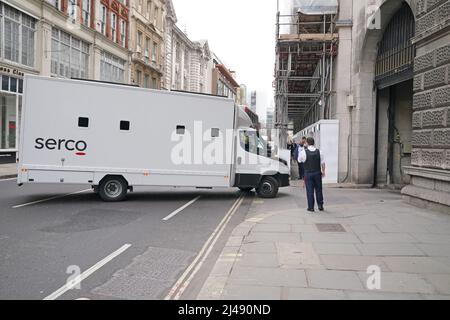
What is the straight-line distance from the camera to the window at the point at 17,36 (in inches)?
864

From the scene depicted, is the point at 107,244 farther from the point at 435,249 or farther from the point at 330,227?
the point at 435,249

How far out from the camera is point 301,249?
634 cm

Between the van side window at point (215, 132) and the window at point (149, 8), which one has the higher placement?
the window at point (149, 8)

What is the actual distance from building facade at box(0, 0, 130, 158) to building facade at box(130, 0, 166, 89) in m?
1.50

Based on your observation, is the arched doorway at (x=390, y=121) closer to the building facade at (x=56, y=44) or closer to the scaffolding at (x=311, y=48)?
the scaffolding at (x=311, y=48)

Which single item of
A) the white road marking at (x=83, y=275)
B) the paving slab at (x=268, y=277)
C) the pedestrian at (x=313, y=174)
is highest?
the pedestrian at (x=313, y=174)

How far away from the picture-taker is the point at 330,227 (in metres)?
8.05

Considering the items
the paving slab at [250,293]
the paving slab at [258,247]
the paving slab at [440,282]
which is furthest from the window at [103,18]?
the paving slab at [440,282]

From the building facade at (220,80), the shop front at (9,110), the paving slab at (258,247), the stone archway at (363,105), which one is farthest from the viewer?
the building facade at (220,80)

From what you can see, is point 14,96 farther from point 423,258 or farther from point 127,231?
point 423,258

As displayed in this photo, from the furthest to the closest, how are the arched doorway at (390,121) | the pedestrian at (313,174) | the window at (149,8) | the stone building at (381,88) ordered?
the window at (149,8), the arched doorway at (390,121), the stone building at (381,88), the pedestrian at (313,174)

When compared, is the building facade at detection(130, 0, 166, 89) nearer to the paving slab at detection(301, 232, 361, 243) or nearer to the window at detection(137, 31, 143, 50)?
the window at detection(137, 31, 143, 50)

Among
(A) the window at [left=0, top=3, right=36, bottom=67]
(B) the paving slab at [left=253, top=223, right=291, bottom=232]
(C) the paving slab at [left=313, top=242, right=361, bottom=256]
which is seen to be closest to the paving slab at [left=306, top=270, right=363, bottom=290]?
(C) the paving slab at [left=313, top=242, right=361, bottom=256]

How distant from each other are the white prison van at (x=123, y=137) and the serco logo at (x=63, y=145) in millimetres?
24
